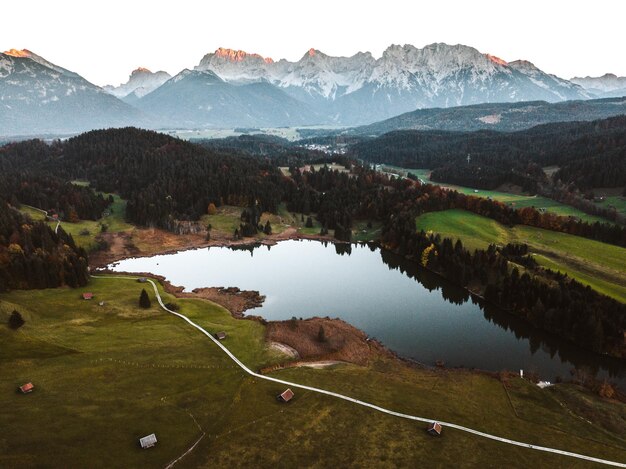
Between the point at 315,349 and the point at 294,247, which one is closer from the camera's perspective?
the point at 315,349

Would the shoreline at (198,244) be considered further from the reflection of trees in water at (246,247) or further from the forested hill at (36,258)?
the forested hill at (36,258)

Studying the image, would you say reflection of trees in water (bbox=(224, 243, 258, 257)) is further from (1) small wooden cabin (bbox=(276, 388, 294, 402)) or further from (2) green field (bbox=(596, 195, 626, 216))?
(2) green field (bbox=(596, 195, 626, 216))

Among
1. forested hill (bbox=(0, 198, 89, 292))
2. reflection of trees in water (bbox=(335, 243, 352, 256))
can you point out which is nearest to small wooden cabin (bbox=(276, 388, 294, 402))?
forested hill (bbox=(0, 198, 89, 292))

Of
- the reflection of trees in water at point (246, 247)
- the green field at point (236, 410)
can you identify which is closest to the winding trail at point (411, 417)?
the green field at point (236, 410)

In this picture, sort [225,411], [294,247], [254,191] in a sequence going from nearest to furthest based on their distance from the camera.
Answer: [225,411]
[294,247]
[254,191]

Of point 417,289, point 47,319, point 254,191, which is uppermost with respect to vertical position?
point 254,191

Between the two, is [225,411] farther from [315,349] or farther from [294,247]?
[294,247]

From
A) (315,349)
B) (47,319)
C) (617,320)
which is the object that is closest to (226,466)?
(315,349)
